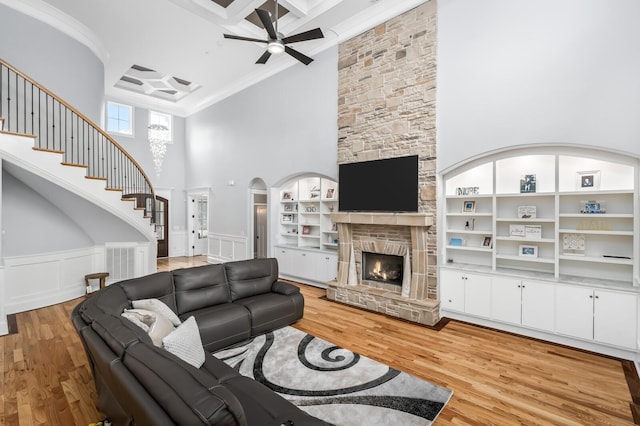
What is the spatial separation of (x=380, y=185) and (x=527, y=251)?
2286 mm

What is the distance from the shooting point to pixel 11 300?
4836mm

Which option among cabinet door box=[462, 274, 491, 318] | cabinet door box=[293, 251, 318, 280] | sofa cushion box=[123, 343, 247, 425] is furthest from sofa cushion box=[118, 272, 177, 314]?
cabinet door box=[462, 274, 491, 318]

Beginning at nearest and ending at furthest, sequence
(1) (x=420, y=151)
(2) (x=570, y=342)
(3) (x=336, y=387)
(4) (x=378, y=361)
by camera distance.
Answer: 1. (3) (x=336, y=387)
2. (4) (x=378, y=361)
3. (2) (x=570, y=342)
4. (1) (x=420, y=151)

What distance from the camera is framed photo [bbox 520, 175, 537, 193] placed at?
408 cm

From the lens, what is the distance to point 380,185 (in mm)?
5051

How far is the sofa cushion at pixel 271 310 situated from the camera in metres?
3.82

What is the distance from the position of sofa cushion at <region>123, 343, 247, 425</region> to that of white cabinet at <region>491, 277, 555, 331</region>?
3.99 metres

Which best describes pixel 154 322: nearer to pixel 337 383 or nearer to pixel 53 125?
pixel 337 383

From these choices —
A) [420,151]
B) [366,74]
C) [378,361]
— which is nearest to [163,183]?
[366,74]

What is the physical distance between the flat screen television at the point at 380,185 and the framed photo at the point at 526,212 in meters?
1.39

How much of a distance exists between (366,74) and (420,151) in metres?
1.80

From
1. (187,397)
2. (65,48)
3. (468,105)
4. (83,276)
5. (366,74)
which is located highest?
(65,48)

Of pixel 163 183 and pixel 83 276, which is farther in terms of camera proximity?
pixel 163 183

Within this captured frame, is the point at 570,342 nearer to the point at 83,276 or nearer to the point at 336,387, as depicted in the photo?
the point at 336,387
